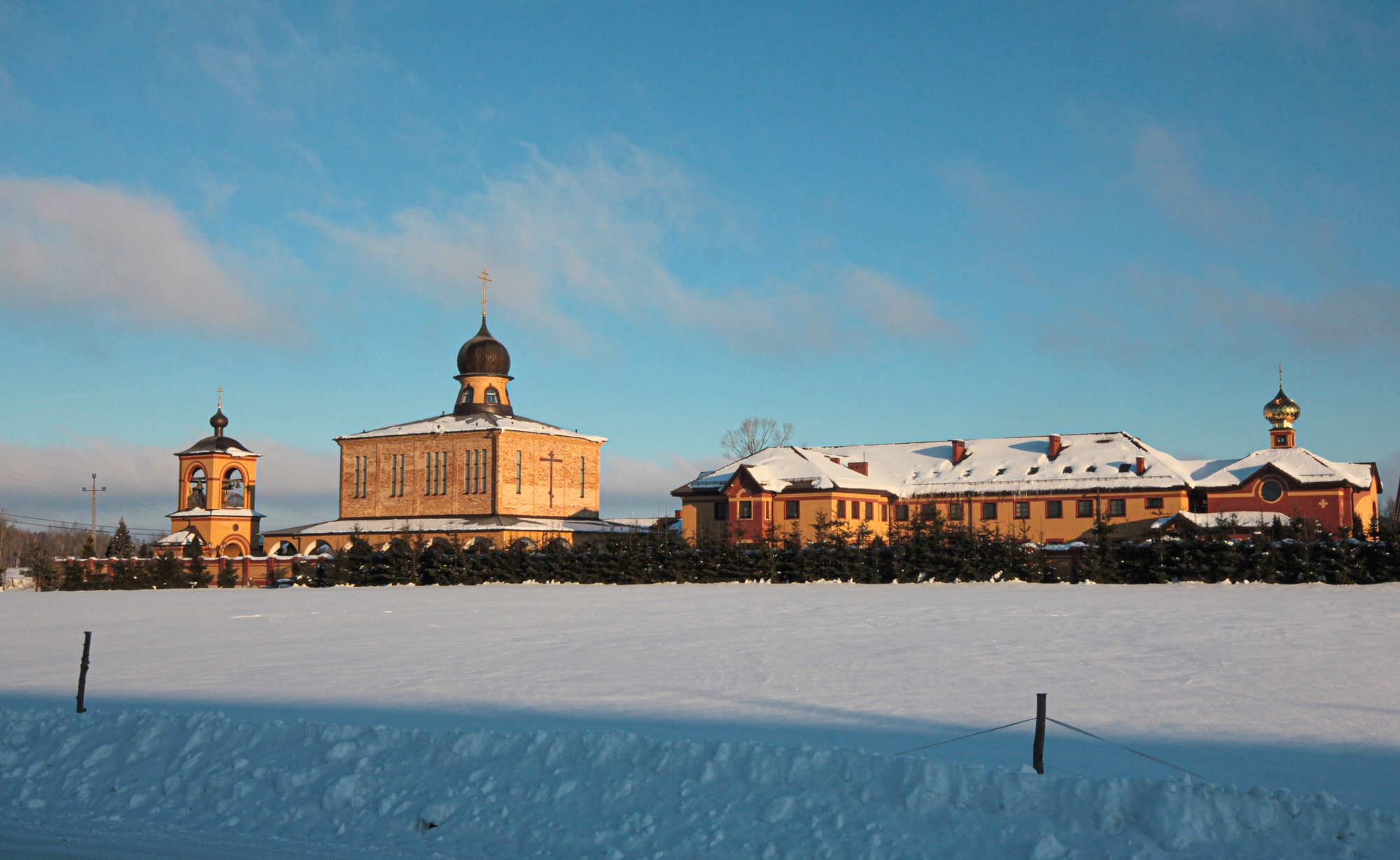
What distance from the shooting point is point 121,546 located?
76.2 metres

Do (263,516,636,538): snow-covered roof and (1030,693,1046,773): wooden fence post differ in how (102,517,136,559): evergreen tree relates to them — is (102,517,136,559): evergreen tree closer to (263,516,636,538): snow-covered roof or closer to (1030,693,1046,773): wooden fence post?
(263,516,636,538): snow-covered roof

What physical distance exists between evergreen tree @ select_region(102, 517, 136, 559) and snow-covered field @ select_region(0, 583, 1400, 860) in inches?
1937

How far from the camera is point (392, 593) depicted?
4272 cm

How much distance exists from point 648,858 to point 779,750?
67.6 inches

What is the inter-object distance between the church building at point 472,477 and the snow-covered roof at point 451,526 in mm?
85

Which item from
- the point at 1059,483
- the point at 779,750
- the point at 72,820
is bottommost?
the point at 72,820

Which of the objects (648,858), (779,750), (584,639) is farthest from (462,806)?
(584,639)

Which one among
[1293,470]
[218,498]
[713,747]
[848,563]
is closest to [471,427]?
[218,498]

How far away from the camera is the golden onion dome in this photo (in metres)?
63.0

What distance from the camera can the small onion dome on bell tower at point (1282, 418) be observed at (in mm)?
63000

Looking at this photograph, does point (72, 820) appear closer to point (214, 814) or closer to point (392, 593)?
point (214, 814)

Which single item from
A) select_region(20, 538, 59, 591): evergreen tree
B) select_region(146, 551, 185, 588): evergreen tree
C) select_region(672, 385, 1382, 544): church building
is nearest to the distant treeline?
select_region(146, 551, 185, 588): evergreen tree

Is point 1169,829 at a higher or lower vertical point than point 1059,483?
lower

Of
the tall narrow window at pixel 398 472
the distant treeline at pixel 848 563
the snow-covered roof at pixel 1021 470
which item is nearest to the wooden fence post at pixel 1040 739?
the distant treeline at pixel 848 563
